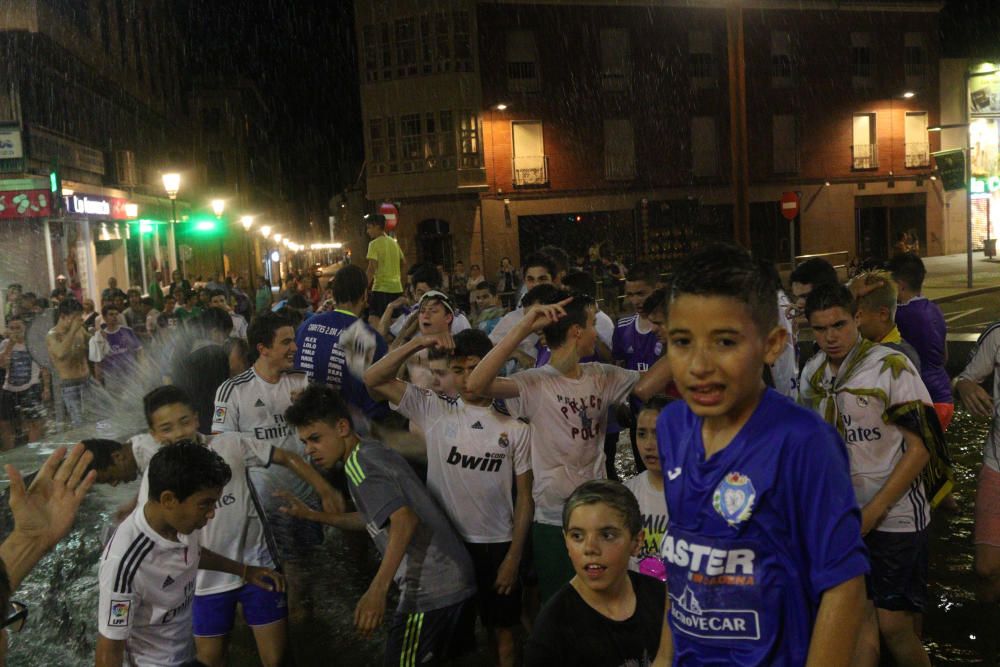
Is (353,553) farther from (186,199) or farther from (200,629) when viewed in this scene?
(186,199)

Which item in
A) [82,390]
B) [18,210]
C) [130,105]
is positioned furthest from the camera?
[130,105]

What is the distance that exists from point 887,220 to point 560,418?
146 ft

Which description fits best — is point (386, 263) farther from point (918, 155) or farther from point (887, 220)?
point (918, 155)

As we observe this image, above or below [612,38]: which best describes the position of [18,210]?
below

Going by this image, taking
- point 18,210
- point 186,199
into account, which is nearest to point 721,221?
point 186,199

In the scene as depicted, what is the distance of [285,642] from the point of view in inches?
189

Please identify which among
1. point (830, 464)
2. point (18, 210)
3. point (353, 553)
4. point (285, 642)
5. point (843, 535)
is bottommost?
point (353, 553)

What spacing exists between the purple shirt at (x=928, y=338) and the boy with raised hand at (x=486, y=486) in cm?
371

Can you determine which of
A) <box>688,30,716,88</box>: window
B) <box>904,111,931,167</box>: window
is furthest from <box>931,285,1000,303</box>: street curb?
<box>904,111,931,167</box>: window

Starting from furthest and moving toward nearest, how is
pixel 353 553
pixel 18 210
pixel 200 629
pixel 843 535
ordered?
pixel 18 210, pixel 353 553, pixel 200 629, pixel 843 535

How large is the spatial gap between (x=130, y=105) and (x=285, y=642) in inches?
1172

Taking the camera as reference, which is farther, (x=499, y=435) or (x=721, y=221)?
(x=721, y=221)

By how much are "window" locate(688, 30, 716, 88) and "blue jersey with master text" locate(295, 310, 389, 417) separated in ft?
124

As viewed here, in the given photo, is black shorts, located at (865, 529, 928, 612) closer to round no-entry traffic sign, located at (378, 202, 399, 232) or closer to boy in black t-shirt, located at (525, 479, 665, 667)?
boy in black t-shirt, located at (525, 479, 665, 667)
